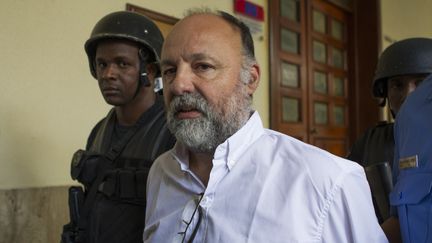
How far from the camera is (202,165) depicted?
1.11 m

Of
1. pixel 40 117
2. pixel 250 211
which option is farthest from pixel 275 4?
pixel 250 211

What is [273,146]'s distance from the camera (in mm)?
1045

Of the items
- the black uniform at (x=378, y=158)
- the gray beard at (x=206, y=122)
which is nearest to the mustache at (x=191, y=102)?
the gray beard at (x=206, y=122)

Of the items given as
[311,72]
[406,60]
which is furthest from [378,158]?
[311,72]

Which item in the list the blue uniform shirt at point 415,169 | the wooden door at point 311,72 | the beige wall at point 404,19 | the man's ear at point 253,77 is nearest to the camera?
the blue uniform shirt at point 415,169

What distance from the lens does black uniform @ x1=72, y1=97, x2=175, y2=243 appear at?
1.30 meters

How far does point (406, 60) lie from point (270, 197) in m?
1.26

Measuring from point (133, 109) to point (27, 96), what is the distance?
2.30ft

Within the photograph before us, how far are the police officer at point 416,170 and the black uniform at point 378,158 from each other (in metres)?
0.33

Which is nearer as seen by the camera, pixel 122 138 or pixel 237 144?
pixel 237 144

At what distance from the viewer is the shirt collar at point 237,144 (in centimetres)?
102

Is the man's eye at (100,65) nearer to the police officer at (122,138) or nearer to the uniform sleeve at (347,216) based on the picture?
the police officer at (122,138)

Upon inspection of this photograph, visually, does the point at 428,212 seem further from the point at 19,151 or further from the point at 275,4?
the point at 275,4

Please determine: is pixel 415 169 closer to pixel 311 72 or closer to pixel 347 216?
pixel 347 216
